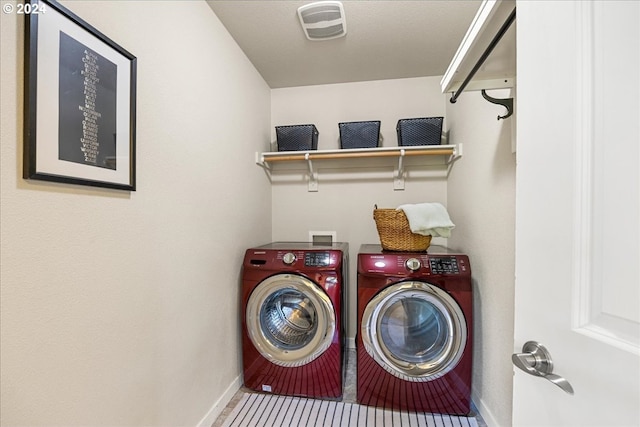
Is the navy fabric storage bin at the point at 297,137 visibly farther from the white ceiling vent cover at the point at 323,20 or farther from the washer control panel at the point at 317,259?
the washer control panel at the point at 317,259

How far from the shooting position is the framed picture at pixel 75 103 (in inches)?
29.1

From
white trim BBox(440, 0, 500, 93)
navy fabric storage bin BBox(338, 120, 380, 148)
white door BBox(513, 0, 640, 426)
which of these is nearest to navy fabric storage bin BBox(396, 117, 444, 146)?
navy fabric storage bin BBox(338, 120, 380, 148)

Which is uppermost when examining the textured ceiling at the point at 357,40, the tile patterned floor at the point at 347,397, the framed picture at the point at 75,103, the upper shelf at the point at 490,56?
the textured ceiling at the point at 357,40

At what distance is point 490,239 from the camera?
1582 mm

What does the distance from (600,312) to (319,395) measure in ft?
5.71

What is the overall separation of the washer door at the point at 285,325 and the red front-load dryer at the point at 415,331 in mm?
238

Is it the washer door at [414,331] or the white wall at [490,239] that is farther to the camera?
the washer door at [414,331]

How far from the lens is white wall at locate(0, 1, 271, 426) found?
2.40 ft

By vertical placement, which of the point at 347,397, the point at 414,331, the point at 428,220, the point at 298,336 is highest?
the point at 428,220

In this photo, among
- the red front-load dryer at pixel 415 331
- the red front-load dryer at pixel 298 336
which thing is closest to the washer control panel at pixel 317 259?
the red front-load dryer at pixel 298 336

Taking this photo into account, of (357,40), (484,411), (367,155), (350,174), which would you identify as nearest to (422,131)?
(367,155)

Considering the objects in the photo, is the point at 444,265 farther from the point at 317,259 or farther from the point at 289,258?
the point at 289,258

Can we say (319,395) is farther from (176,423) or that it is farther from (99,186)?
(99,186)

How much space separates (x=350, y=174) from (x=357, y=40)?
1054mm
